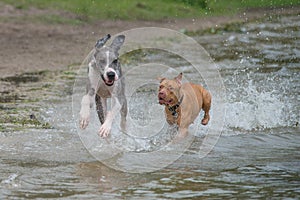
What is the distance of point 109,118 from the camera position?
853cm

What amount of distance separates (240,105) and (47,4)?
11.6 meters

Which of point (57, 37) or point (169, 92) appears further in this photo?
point (57, 37)

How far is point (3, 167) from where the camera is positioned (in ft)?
25.7

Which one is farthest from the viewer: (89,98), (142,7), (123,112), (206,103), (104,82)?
(142,7)

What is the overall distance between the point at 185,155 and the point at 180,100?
851 mm

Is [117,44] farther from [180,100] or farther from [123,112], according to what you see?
[180,100]

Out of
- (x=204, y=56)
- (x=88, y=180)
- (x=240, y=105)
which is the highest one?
(x=204, y=56)

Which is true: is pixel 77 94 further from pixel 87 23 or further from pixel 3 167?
pixel 87 23

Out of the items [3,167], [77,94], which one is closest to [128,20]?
[77,94]

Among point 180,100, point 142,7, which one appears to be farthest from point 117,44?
point 142,7

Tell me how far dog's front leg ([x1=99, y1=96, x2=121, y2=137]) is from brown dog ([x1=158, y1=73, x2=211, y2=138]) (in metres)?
0.53

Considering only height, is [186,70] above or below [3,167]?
above

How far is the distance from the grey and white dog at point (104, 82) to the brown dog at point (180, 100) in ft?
1.71

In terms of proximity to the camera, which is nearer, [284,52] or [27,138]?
[27,138]
